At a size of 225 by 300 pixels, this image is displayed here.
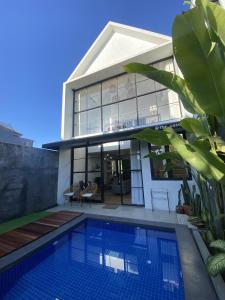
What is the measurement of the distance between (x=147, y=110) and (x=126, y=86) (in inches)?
89.0

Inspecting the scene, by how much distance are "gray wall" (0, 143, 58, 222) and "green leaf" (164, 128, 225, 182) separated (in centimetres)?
701

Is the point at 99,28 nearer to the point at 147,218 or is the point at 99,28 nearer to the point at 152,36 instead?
the point at 152,36

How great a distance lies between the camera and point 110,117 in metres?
9.88

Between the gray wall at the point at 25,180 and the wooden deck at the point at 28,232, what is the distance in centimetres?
155

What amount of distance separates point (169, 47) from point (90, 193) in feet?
29.5

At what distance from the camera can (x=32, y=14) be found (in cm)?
732

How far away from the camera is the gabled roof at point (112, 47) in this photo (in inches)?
363

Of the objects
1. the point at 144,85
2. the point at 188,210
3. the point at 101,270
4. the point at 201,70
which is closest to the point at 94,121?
the point at 144,85

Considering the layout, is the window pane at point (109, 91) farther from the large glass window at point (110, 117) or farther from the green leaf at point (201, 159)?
the green leaf at point (201, 159)

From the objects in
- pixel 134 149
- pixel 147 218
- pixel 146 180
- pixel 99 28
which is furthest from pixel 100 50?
pixel 147 218

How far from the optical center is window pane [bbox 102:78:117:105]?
10.0m

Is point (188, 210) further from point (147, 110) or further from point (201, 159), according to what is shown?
point (147, 110)

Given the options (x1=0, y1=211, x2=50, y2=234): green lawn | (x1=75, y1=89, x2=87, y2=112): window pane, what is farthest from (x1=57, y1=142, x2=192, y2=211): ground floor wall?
(x1=75, y1=89, x2=87, y2=112): window pane

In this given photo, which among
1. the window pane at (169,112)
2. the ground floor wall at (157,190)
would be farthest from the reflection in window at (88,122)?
the window pane at (169,112)
